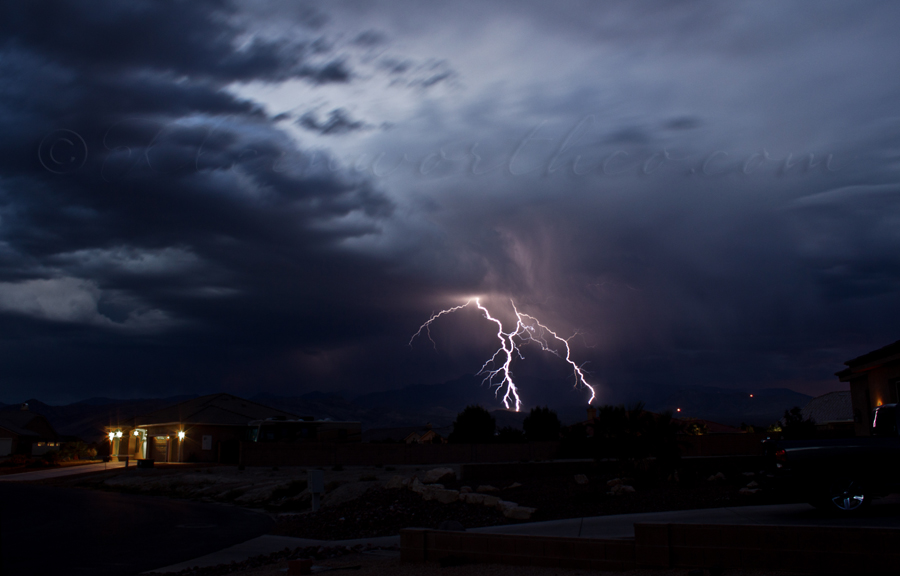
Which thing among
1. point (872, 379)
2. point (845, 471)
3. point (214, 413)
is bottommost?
point (845, 471)

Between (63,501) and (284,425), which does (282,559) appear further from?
(284,425)

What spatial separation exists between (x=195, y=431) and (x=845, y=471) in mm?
50040

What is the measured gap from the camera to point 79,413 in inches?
7431

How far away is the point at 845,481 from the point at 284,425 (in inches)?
1665

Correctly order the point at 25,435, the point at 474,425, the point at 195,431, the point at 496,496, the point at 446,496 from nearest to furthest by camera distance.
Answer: the point at 446,496 < the point at 496,496 < the point at 195,431 < the point at 474,425 < the point at 25,435

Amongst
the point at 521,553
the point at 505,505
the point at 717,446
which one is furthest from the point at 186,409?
the point at 521,553

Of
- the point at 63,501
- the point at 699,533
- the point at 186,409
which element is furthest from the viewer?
the point at 186,409

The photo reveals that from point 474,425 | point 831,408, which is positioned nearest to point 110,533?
point 474,425

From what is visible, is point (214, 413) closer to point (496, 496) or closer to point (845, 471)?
point (496, 496)

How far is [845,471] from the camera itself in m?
10.5

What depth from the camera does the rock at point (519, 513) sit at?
588 inches

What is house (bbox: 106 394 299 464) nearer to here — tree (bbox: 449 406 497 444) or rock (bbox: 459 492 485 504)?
tree (bbox: 449 406 497 444)

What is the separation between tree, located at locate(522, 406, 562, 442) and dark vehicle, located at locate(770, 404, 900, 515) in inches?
1530

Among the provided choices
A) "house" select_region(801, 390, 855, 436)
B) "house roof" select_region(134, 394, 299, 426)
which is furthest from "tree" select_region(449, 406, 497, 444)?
"house" select_region(801, 390, 855, 436)
